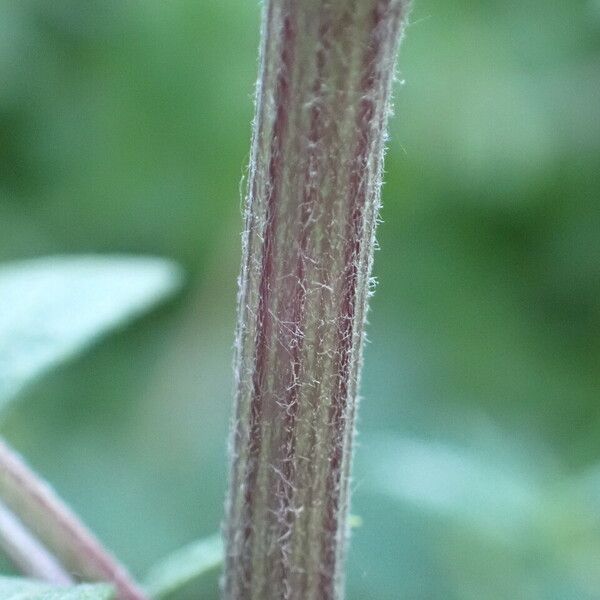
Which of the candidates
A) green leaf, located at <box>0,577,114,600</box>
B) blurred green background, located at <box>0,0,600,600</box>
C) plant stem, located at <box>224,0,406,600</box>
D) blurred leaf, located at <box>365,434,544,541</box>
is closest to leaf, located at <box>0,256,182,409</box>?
green leaf, located at <box>0,577,114,600</box>

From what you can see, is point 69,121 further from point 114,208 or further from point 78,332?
point 78,332

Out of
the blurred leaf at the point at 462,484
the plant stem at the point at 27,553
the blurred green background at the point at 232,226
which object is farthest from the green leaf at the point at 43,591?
the blurred green background at the point at 232,226

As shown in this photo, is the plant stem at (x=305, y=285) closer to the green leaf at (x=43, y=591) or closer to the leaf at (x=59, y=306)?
the green leaf at (x=43, y=591)

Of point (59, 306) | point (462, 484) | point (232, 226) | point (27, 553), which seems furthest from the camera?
point (232, 226)

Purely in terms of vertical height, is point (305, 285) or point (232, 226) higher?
point (305, 285)

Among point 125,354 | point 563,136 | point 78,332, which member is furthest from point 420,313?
point 78,332

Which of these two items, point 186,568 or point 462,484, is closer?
point 186,568

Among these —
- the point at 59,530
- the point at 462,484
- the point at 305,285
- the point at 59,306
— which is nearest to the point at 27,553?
the point at 59,530

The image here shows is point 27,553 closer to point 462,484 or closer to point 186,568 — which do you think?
point 186,568
